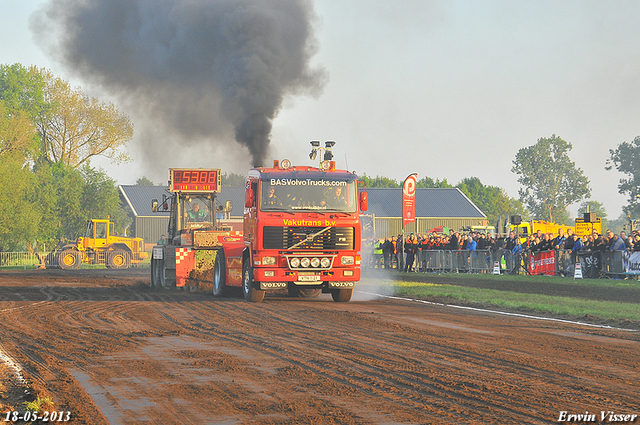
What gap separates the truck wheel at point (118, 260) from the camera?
48750 mm

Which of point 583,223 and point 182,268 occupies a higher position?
point 583,223

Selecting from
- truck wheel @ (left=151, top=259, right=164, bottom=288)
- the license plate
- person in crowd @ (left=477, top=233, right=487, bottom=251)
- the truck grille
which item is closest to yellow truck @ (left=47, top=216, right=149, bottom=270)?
truck wheel @ (left=151, top=259, right=164, bottom=288)

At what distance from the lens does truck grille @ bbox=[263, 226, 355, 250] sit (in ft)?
57.0

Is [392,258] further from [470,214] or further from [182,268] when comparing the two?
[470,214]

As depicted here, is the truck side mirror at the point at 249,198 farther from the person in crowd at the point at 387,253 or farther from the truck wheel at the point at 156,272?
the person in crowd at the point at 387,253

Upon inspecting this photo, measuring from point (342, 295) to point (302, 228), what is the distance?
100 inches

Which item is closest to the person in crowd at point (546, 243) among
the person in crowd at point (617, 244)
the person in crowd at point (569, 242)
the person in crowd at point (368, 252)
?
the person in crowd at point (569, 242)

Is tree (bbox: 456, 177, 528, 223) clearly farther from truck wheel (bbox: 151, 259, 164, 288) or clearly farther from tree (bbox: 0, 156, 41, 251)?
truck wheel (bbox: 151, 259, 164, 288)

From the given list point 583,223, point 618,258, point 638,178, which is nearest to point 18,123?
point 583,223

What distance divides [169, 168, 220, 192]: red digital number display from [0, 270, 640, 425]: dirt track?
8.89 metres

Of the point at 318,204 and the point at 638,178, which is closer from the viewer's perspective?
the point at 318,204

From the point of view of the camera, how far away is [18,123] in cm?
5922

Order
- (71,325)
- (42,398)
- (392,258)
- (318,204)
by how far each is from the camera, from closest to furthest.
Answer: (42,398) → (71,325) → (318,204) → (392,258)

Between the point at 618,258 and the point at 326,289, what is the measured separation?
1142cm
